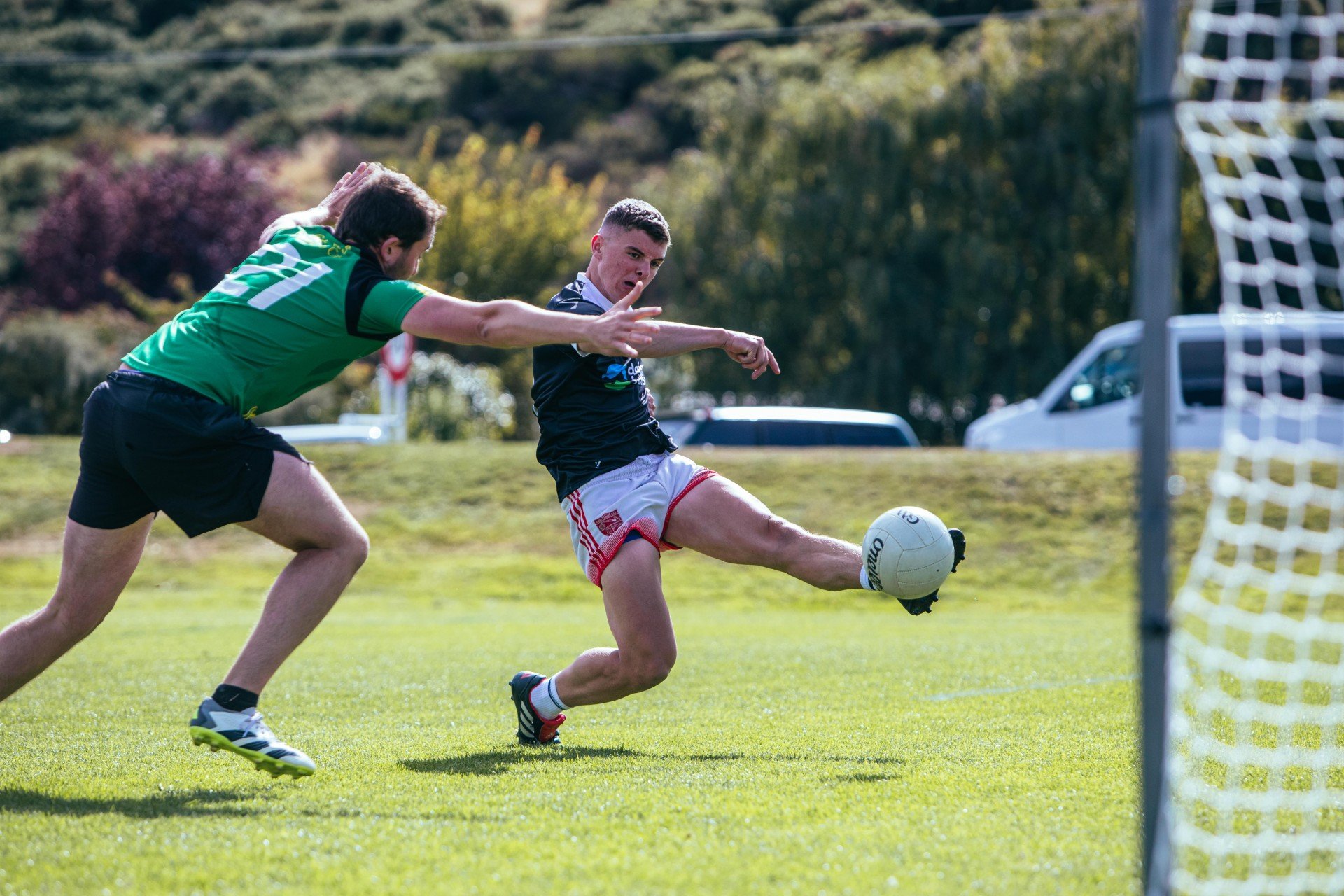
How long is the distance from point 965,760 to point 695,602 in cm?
996

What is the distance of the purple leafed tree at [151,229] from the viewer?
37.6 metres

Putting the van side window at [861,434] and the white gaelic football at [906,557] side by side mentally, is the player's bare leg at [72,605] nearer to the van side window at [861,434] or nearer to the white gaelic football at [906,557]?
the white gaelic football at [906,557]

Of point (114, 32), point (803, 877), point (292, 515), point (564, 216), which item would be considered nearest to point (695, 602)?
point (292, 515)

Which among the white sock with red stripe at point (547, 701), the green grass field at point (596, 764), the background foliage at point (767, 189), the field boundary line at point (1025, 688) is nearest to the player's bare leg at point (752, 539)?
the green grass field at point (596, 764)

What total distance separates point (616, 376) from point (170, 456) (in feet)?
6.25

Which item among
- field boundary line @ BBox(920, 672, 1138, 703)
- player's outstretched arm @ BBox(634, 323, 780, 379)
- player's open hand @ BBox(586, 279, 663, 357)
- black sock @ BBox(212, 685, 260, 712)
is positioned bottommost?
field boundary line @ BBox(920, 672, 1138, 703)

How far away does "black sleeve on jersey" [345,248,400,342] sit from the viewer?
4.16m

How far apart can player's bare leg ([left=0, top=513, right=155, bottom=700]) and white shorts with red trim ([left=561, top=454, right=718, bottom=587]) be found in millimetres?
1690

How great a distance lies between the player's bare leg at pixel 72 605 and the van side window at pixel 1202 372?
1690cm

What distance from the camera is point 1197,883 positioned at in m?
3.17

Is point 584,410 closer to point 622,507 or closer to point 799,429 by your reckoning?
point 622,507

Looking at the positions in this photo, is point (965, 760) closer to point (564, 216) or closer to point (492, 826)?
point (492, 826)

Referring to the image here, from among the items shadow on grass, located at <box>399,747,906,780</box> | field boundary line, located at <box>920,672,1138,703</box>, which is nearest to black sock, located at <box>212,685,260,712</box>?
shadow on grass, located at <box>399,747,906,780</box>

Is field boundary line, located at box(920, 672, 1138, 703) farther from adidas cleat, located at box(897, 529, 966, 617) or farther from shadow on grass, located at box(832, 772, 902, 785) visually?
shadow on grass, located at box(832, 772, 902, 785)
